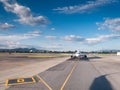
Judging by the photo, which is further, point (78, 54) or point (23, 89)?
point (78, 54)

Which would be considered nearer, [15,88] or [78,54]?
[15,88]

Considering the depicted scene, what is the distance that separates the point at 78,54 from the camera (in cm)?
6406

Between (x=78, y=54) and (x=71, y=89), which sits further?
(x=78, y=54)

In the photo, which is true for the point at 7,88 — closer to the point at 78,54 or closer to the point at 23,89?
the point at 23,89

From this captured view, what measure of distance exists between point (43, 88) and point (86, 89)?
222 centimetres

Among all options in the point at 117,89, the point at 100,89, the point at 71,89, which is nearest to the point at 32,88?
the point at 71,89

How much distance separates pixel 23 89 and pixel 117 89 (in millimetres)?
4798

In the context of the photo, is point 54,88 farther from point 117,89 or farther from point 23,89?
point 117,89

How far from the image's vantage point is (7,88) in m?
11.8

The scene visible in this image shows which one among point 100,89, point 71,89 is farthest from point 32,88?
point 100,89

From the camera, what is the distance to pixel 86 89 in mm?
11430

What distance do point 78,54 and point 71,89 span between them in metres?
52.9

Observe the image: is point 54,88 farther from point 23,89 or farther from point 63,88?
point 23,89

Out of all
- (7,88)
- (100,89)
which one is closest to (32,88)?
(7,88)
